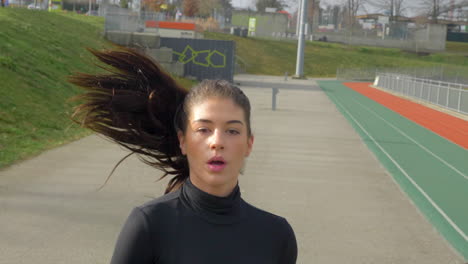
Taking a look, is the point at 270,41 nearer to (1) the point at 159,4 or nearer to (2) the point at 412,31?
(1) the point at 159,4

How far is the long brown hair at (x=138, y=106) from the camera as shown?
10.6 feet

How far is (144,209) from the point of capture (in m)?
2.53

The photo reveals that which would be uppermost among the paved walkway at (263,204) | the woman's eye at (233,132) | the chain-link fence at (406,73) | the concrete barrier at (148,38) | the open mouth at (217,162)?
the concrete barrier at (148,38)

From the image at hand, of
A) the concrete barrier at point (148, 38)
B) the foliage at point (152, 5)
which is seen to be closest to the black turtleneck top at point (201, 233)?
the concrete barrier at point (148, 38)

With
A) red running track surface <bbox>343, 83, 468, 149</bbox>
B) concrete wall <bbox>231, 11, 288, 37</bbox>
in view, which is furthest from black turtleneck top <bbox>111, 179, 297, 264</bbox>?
concrete wall <bbox>231, 11, 288, 37</bbox>

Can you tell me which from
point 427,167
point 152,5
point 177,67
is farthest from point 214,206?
point 152,5

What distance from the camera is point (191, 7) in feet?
396

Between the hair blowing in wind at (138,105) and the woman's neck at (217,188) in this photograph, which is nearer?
the woman's neck at (217,188)

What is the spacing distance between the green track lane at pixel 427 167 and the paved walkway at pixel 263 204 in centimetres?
27

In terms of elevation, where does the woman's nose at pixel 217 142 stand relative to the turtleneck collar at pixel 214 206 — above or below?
above

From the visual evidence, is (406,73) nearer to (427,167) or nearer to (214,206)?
(427,167)

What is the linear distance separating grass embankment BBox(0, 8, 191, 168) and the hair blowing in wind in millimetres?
4637

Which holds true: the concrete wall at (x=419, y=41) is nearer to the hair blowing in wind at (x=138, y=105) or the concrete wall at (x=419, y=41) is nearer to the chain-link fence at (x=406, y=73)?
the chain-link fence at (x=406, y=73)

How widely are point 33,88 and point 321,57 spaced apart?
73.6 metres
